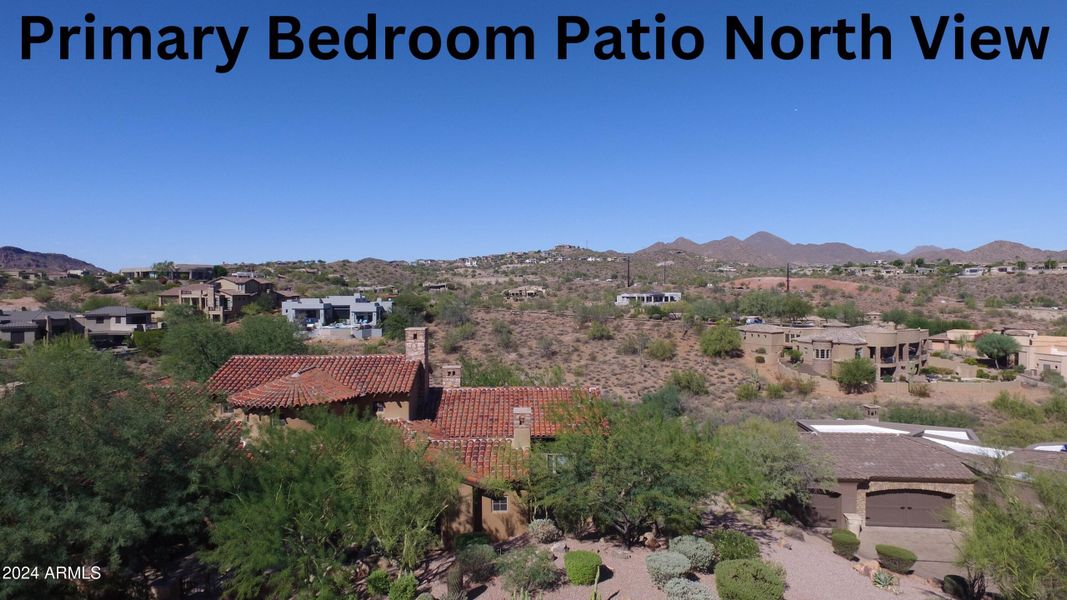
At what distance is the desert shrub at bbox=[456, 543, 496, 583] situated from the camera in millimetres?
13336

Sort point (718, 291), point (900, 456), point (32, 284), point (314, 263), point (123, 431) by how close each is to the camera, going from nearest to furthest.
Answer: point (123, 431) < point (900, 456) < point (32, 284) < point (718, 291) < point (314, 263)

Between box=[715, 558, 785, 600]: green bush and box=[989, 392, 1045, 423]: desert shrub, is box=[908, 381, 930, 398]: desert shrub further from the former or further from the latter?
box=[715, 558, 785, 600]: green bush

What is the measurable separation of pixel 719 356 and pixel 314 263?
4204 inches

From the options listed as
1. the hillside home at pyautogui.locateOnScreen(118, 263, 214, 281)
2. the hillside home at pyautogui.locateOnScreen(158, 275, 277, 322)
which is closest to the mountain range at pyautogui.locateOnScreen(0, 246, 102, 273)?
the hillside home at pyautogui.locateOnScreen(118, 263, 214, 281)

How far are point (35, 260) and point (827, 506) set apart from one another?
742 ft

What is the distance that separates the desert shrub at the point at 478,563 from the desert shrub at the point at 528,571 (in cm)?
40

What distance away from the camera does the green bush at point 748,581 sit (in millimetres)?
12297

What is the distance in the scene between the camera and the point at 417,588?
13.0 metres

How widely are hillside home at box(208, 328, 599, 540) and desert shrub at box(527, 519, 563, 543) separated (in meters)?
0.78

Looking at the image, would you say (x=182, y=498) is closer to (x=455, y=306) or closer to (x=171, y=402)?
(x=171, y=402)

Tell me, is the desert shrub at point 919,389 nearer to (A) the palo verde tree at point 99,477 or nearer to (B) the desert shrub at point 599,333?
(B) the desert shrub at point 599,333

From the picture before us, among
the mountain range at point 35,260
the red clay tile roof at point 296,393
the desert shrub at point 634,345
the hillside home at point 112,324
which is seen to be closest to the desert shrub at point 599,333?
the desert shrub at point 634,345

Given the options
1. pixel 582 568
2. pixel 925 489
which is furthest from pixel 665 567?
pixel 925 489

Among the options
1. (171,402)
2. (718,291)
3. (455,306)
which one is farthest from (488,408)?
(718,291)
